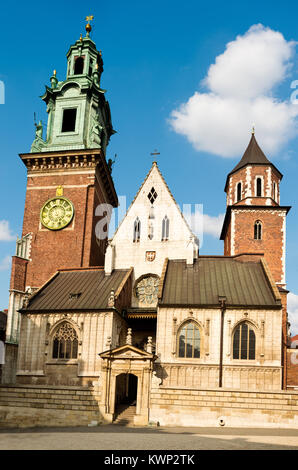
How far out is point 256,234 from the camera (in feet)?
145

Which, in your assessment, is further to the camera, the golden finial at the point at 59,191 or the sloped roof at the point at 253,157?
the sloped roof at the point at 253,157

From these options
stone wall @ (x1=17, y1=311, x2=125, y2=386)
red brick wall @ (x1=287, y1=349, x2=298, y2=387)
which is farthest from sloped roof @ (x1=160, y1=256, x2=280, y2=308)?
red brick wall @ (x1=287, y1=349, x2=298, y2=387)

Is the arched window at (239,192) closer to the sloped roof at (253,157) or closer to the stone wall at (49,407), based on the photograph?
the sloped roof at (253,157)

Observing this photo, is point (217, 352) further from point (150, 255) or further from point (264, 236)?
point (264, 236)

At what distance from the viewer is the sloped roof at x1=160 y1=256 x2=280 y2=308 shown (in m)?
34.0

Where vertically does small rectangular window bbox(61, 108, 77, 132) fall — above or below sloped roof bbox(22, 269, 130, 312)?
above

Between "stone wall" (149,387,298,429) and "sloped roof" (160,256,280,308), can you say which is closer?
"stone wall" (149,387,298,429)

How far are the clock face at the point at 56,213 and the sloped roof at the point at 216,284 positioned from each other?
1097 centimetres

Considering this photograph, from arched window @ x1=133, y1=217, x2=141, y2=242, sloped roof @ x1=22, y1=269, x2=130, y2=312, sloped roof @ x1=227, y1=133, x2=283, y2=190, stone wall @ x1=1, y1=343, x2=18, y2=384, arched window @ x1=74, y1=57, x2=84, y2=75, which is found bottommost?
stone wall @ x1=1, y1=343, x2=18, y2=384

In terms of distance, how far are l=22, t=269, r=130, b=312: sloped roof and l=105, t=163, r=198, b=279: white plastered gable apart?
133 centimetres

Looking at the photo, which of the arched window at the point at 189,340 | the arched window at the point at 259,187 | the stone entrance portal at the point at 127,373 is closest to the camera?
the stone entrance portal at the point at 127,373

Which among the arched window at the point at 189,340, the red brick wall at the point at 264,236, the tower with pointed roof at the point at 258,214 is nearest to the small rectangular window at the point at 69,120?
the tower with pointed roof at the point at 258,214

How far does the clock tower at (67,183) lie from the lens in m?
43.8

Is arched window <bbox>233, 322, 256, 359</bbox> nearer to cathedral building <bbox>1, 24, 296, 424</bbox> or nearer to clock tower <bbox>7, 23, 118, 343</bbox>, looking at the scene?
cathedral building <bbox>1, 24, 296, 424</bbox>
